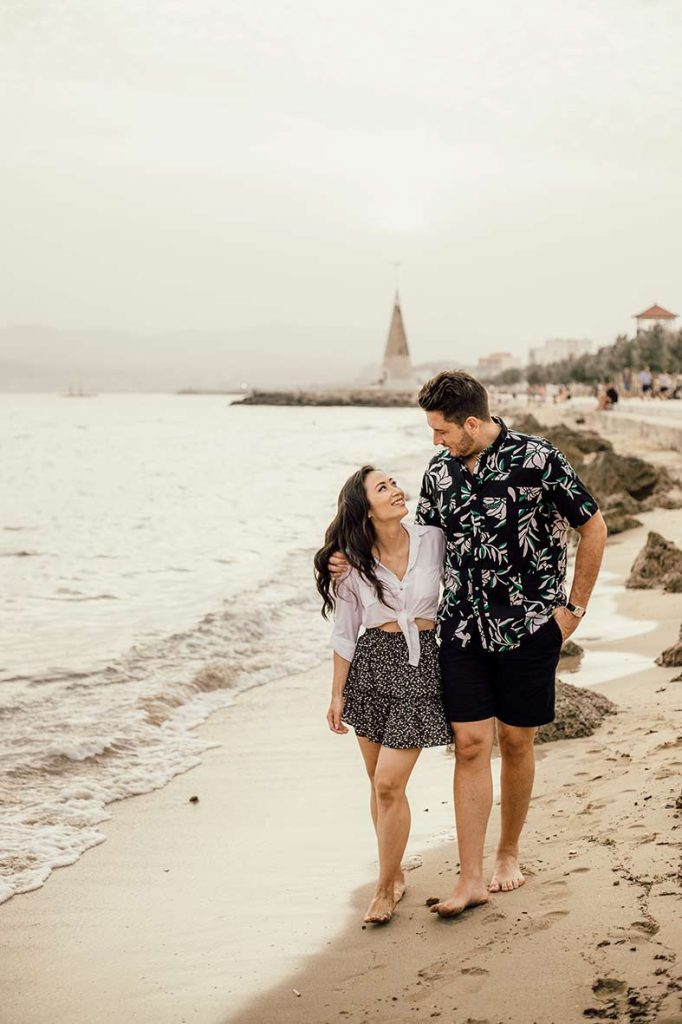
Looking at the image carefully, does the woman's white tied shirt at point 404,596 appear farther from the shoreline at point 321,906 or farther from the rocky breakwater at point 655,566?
the rocky breakwater at point 655,566

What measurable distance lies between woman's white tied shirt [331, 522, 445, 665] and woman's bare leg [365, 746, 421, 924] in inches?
12.3

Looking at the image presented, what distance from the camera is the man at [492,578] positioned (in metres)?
3.28

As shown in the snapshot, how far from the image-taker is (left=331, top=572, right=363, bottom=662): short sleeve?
3523 millimetres

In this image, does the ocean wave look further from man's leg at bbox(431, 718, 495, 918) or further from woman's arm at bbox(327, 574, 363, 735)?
man's leg at bbox(431, 718, 495, 918)

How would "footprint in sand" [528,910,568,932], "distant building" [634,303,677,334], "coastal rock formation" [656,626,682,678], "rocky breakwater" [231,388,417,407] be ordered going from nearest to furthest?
1. "footprint in sand" [528,910,568,932]
2. "coastal rock formation" [656,626,682,678]
3. "distant building" [634,303,677,334]
4. "rocky breakwater" [231,388,417,407]

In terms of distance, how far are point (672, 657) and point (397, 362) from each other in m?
194

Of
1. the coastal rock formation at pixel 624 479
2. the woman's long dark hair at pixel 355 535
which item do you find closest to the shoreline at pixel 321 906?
the woman's long dark hair at pixel 355 535

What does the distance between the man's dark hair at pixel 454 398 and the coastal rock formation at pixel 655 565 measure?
597 cm

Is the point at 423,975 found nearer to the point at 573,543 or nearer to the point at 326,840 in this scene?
the point at 326,840

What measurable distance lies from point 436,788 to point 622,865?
1539 millimetres

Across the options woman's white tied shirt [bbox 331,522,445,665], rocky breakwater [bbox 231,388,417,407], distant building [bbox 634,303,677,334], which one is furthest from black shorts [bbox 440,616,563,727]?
rocky breakwater [bbox 231,388,417,407]

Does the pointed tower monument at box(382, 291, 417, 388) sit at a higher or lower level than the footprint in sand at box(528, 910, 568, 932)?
higher

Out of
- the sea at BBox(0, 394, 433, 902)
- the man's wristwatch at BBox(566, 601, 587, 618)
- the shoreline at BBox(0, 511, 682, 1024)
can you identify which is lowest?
the sea at BBox(0, 394, 433, 902)

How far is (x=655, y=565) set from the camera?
9.03 meters
